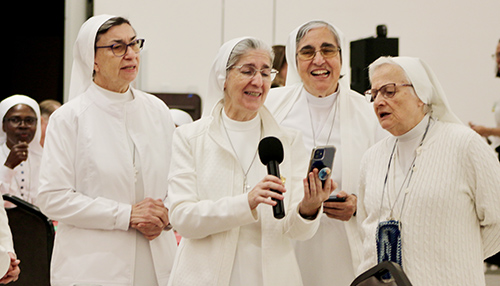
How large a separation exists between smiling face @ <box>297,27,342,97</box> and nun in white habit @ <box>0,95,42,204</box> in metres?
2.92

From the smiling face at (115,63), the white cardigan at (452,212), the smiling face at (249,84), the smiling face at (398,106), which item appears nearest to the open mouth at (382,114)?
the smiling face at (398,106)

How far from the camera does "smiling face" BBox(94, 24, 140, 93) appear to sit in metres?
3.20

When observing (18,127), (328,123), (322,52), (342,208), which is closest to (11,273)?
(342,208)

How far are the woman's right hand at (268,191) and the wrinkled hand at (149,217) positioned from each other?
641 millimetres

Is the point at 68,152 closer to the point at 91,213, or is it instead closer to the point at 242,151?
the point at 91,213

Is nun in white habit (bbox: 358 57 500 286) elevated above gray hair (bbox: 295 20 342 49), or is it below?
below

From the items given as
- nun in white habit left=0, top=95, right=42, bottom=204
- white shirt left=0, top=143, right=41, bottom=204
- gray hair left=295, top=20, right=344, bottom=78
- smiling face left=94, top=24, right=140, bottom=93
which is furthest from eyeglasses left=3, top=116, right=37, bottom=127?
gray hair left=295, top=20, right=344, bottom=78

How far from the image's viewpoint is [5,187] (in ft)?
17.4

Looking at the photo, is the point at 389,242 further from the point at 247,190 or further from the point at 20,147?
the point at 20,147

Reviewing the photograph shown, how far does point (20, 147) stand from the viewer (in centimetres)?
550

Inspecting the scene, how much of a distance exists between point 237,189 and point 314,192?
36 cm

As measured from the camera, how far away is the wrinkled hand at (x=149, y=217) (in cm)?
305

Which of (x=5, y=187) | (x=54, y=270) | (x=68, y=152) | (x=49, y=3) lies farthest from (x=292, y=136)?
(x=49, y=3)

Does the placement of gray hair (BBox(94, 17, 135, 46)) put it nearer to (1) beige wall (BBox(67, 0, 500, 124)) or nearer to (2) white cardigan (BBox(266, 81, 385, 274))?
(2) white cardigan (BBox(266, 81, 385, 274))
